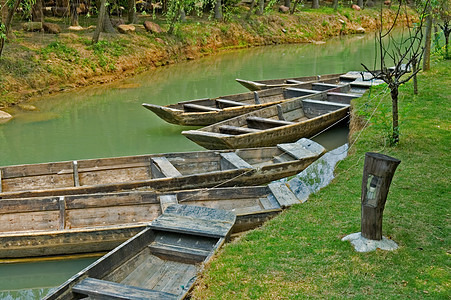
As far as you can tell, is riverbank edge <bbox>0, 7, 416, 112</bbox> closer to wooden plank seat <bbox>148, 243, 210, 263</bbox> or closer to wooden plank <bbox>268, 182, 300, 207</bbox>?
wooden plank <bbox>268, 182, 300, 207</bbox>

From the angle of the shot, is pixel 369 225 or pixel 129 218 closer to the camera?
pixel 369 225

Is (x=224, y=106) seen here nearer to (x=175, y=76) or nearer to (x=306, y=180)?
(x=306, y=180)

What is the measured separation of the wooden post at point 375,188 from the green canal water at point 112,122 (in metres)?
4.07

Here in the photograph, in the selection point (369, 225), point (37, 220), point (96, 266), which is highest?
point (369, 225)

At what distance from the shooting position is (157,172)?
31.2ft

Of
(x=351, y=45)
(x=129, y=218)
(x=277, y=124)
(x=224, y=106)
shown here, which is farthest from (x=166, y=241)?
(x=351, y=45)

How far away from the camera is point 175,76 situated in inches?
869

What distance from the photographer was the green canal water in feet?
24.6

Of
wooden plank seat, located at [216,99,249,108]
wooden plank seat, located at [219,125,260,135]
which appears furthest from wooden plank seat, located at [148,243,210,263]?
wooden plank seat, located at [216,99,249,108]

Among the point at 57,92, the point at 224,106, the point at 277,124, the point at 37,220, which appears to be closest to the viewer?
the point at 37,220

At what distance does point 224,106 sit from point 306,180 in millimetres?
6376

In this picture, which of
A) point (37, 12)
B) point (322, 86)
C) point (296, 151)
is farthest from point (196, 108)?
point (37, 12)

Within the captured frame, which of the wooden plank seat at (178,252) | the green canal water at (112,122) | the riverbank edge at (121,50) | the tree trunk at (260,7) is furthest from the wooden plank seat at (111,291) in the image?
the tree trunk at (260,7)

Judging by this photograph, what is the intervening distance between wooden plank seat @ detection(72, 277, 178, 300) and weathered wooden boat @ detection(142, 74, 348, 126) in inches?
308
